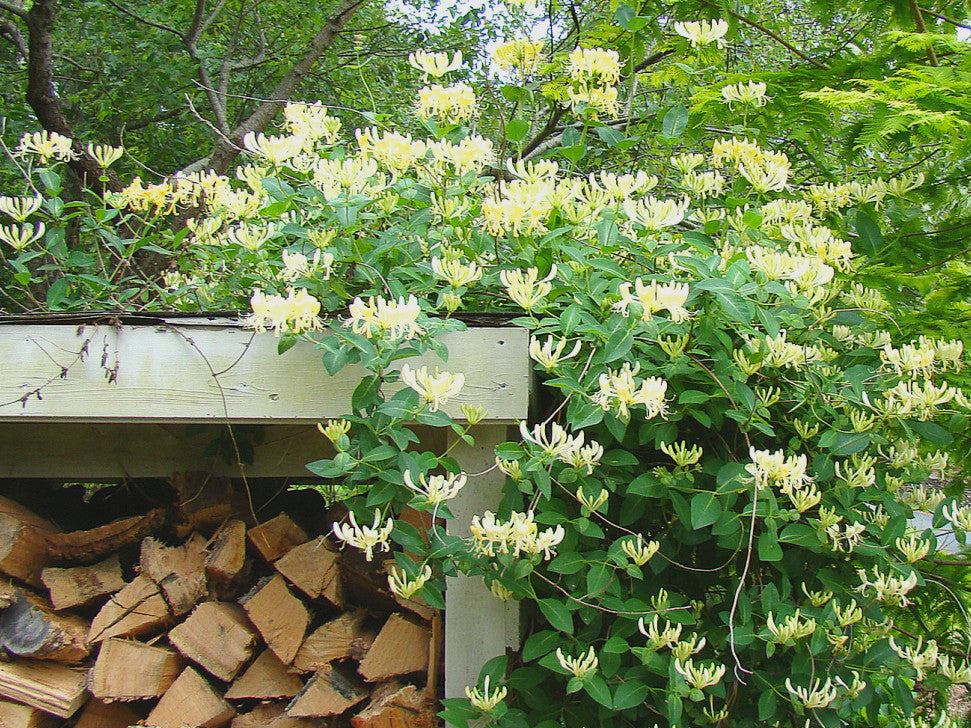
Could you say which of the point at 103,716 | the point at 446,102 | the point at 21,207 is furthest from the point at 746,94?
the point at 103,716

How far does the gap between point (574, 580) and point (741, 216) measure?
2.41ft

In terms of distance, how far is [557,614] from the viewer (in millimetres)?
1299

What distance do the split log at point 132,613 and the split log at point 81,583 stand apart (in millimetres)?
39

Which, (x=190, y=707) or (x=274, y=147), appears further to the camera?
(x=190, y=707)

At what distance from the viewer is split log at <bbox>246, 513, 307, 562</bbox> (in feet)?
5.75

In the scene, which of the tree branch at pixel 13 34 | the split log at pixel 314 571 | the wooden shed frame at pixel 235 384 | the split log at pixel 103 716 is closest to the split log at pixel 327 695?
the split log at pixel 314 571

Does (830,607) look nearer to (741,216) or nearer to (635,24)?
(741,216)

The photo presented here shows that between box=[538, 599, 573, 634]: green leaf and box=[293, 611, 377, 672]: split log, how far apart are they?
0.50m

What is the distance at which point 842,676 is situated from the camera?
1393mm

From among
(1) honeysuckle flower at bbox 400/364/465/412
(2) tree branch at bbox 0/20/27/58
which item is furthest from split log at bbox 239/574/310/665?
(2) tree branch at bbox 0/20/27/58

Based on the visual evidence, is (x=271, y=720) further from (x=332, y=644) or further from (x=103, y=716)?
(x=103, y=716)

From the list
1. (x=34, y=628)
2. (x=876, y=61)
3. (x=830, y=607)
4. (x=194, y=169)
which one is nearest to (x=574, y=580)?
(x=830, y=607)

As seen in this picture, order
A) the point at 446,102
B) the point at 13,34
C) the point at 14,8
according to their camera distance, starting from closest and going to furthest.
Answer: the point at 446,102 < the point at 14,8 < the point at 13,34

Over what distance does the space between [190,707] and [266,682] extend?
149 millimetres
